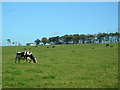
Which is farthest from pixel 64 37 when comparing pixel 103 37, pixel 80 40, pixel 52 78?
pixel 52 78

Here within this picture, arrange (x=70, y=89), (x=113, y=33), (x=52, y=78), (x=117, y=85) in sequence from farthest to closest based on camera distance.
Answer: (x=113, y=33) < (x=52, y=78) < (x=117, y=85) < (x=70, y=89)

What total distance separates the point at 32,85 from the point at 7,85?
1.21 metres

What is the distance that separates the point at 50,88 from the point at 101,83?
8.49 feet

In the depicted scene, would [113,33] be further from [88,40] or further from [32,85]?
[32,85]

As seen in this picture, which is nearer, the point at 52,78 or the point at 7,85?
the point at 7,85

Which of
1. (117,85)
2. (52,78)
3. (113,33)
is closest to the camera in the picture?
(117,85)

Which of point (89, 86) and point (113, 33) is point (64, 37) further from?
point (89, 86)

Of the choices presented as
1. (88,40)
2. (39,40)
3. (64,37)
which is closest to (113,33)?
(88,40)

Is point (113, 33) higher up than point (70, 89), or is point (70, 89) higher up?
point (113, 33)

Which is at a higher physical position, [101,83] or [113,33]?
[113,33]

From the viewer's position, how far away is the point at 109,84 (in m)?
8.70

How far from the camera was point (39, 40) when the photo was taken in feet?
492

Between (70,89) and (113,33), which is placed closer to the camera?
(70,89)

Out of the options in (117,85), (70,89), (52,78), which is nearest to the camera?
(70,89)
